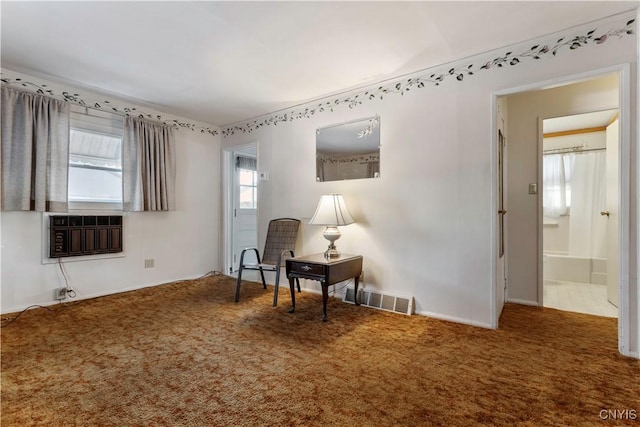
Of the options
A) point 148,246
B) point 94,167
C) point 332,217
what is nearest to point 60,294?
point 148,246

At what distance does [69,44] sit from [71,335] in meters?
2.32

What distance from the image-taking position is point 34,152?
2965 mm

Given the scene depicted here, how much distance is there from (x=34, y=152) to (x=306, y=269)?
9.44ft

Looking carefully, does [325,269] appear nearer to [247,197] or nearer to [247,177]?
[247,197]

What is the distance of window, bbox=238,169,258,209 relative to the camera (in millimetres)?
5012

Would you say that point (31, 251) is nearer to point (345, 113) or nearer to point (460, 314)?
point (345, 113)

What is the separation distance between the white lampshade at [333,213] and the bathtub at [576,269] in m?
3.44

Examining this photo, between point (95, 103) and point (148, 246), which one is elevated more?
point (95, 103)

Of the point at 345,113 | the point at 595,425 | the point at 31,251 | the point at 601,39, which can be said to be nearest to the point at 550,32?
the point at 601,39

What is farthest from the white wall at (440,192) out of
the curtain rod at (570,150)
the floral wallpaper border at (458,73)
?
the curtain rod at (570,150)

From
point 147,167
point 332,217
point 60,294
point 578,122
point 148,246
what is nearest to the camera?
point 332,217

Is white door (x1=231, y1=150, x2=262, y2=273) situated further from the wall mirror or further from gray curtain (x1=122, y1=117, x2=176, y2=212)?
the wall mirror

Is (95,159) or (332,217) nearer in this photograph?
(332,217)

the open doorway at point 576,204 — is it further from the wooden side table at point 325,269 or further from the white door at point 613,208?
the wooden side table at point 325,269
